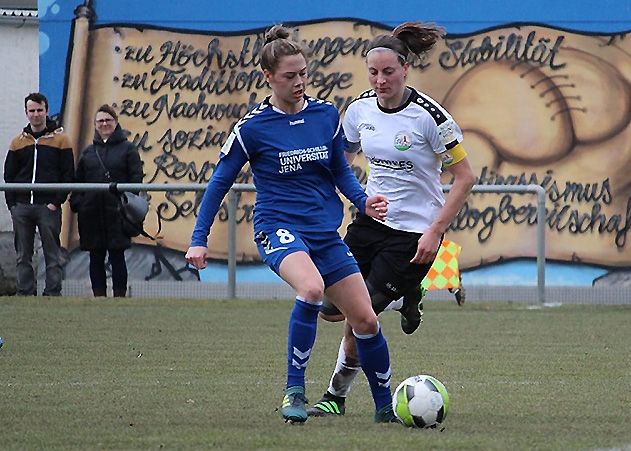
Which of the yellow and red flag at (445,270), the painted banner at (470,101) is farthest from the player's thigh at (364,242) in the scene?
the painted banner at (470,101)

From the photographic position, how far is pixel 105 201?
17.2 meters

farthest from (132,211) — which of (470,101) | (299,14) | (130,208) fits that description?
(470,101)

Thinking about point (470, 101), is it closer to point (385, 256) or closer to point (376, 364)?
point (385, 256)

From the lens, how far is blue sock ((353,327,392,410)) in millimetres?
7746

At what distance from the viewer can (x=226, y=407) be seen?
320 inches

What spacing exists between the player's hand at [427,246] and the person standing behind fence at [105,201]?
9.28 meters

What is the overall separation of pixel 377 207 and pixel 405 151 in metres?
0.78

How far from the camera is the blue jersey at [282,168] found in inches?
300

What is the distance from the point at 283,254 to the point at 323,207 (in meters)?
0.36

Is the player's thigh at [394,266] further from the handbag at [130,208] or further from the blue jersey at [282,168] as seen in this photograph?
the handbag at [130,208]

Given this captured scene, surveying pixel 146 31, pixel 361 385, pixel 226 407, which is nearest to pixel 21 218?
pixel 146 31

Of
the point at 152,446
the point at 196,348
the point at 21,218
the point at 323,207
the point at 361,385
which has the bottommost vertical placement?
the point at 21,218

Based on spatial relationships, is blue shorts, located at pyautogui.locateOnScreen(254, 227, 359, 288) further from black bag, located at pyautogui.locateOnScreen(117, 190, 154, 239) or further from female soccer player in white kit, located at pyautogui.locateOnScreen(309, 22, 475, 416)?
black bag, located at pyautogui.locateOnScreen(117, 190, 154, 239)

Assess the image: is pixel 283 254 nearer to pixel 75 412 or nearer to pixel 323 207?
pixel 323 207
